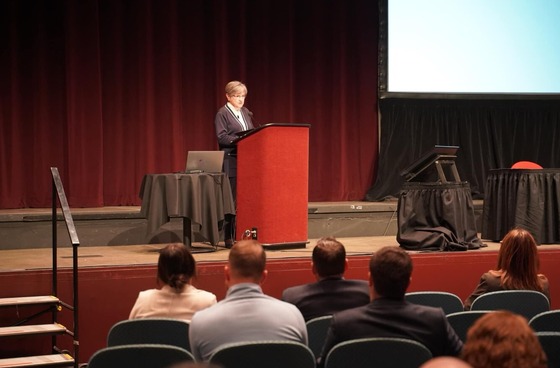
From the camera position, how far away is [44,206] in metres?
8.03

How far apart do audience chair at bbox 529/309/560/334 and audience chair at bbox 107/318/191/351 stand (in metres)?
1.42

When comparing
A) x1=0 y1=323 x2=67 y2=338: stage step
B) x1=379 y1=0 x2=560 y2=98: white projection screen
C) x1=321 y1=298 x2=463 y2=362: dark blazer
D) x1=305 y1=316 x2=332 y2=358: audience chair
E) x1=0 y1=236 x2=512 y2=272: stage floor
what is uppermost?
x1=379 y1=0 x2=560 y2=98: white projection screen

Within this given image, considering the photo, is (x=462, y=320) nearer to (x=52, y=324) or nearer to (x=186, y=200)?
(x=52, y=324)

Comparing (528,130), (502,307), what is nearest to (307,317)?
(502,307)

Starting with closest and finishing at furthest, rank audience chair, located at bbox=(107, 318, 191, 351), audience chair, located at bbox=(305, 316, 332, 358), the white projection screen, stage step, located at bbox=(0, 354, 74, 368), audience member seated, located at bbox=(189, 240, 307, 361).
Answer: audience member seated, located at bbox=(189, 240, 307, 361) → audience chair, located at bbox=(107, 318, 191, 351) → audience chair, located at bbox=(305, 316, 332, 358) → stage step, located at bbox=(0, 354, 74, 368) → the white projection screen

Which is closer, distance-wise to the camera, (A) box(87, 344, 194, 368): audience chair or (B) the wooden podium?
(A) box(87, 344, 194, 368): audience chair

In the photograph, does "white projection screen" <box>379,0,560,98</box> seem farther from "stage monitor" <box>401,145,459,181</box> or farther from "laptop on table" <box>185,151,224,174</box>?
"laptop on table" <box>185,151,224,174</box>

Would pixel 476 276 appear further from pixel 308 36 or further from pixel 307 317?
pixel 308 36

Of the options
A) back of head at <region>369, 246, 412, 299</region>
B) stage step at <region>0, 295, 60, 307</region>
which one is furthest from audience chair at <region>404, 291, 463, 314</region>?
stage step at <region>0, 295, 60, 307</region>

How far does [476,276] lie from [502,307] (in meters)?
2.37

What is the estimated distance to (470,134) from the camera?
977 centimetres

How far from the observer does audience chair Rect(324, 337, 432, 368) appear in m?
2.74

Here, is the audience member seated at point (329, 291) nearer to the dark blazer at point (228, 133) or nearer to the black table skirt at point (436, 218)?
the black table skirt at point (436, 218)

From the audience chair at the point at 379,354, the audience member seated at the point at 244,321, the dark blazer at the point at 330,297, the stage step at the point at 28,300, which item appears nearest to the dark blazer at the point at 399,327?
the audience member seated at the point at 244,321
